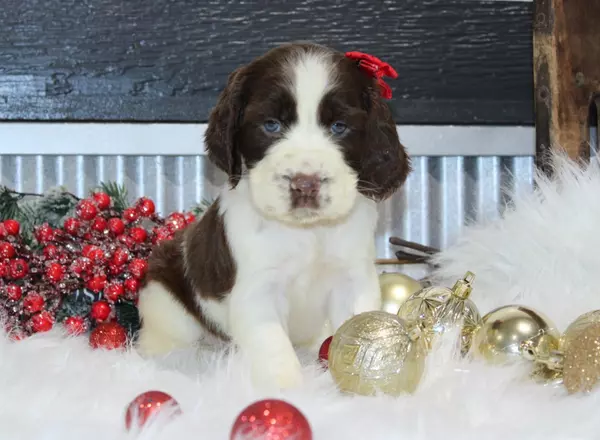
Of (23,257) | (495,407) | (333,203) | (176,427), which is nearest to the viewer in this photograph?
(176,427)

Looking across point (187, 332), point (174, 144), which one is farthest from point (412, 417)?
point (174, 144)

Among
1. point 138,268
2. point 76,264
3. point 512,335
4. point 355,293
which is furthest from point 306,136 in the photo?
point 76,264

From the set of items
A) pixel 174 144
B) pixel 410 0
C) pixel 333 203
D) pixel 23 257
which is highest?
pixel 410 0

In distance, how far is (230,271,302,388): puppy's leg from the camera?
182cm

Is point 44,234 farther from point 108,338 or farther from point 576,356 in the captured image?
Answer: point 576,356

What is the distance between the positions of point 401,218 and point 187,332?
1.71m

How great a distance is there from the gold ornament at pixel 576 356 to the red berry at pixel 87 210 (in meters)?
1.76

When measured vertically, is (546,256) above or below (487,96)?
below

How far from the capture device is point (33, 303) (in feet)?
8.46

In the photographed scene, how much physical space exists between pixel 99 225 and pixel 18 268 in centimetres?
33

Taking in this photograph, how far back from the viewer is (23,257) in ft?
9.00

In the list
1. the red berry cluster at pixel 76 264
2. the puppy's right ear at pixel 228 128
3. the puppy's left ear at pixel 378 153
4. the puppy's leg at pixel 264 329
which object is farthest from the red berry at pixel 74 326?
the puppy's left ear at pixel 378 153

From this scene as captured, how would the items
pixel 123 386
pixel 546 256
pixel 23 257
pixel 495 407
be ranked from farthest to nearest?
pixel 23 257 → pixel 546 256 → pixel 123 386 → pixel 495 407

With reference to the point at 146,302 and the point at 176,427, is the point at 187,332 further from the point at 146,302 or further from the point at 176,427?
the point at 176,427
